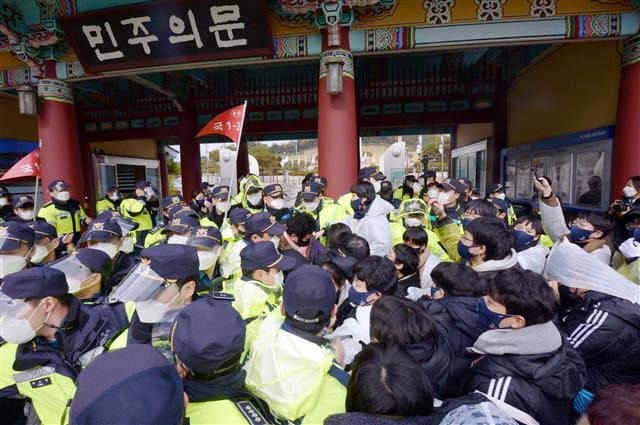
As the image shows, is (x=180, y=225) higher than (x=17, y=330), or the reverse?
(x=180, y=225)

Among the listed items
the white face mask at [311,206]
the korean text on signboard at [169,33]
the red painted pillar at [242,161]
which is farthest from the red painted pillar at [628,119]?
the red painted pillar at [242,161]

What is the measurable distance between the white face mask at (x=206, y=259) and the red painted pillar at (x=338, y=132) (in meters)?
3.44

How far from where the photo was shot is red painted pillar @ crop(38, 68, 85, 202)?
20.6ft

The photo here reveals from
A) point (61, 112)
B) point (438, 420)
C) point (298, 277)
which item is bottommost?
point (438, 420)

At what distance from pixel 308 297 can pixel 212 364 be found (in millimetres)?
452

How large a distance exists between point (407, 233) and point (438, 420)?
5.65 ft

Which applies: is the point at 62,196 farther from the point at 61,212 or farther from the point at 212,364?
the point at 212,364

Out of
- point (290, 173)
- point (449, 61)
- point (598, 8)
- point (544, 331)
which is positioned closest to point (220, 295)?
point (544, 331)

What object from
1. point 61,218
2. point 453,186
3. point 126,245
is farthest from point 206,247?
point 61,218

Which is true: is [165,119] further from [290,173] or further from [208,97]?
[290,173]

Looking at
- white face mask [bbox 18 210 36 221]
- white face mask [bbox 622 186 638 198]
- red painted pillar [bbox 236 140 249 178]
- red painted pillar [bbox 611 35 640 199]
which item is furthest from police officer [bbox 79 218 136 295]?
red painted pillar [bbox 236 140 249 178]

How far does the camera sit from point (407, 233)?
8.48 feet

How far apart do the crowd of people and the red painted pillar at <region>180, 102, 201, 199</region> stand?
712 cm

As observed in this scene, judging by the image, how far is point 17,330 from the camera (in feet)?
4.51
